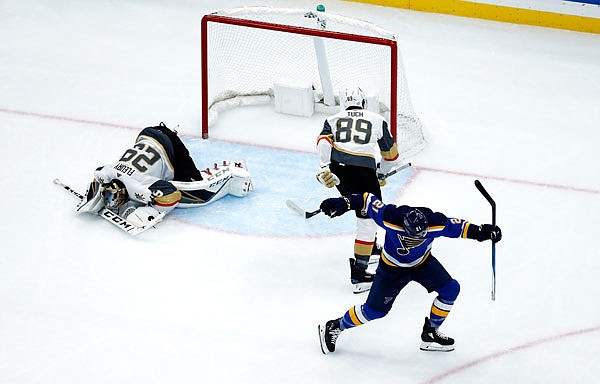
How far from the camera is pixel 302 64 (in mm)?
9195

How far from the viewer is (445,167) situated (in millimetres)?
7980

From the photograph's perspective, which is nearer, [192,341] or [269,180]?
[192,341]

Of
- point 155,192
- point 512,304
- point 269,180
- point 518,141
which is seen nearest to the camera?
point 512,304

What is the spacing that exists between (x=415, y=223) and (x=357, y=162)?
3.54ft

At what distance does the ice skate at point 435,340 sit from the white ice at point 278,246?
0.17 ft

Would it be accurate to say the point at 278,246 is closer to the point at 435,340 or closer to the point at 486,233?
the point at 435,340

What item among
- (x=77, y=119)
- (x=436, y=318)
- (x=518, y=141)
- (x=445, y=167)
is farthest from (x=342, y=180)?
(x=77, y=119)

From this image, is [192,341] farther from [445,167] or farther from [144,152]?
[445,167]

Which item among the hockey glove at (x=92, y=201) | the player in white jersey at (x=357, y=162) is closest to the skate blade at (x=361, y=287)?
the player in white jersey at (x=357, y=162)

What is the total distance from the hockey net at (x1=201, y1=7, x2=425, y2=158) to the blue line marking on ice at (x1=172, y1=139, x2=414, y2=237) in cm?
38

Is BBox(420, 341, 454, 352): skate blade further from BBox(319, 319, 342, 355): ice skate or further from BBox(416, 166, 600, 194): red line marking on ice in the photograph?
BBox(416, 166, 600, 194): red line marking on ice

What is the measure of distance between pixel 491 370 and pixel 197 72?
473 cm

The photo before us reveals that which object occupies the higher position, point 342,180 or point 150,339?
point 342,180

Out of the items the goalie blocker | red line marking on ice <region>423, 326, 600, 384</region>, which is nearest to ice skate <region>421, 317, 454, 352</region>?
red line marking on ice <region>423, 326, 600, 384</region>
